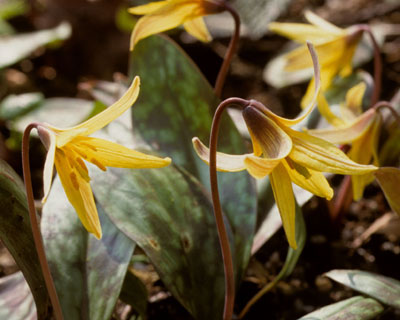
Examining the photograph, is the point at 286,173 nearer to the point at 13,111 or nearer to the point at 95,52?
the point at 13,111

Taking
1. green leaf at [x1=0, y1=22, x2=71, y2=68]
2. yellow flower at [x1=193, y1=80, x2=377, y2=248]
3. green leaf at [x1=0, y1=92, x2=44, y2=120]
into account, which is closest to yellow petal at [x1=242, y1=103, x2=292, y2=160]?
yellow flower at [x1=193, y1=80, x2=377, y2=248]

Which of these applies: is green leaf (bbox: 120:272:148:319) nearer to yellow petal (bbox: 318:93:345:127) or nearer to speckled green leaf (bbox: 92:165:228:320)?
speckled green leaf (bbox: 92:165:228:320)

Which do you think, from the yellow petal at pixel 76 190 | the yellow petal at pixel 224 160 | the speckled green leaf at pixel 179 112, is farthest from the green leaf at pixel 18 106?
the yellow petal at pixel 224 160

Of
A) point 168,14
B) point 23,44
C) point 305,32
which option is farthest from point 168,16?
point 23,44

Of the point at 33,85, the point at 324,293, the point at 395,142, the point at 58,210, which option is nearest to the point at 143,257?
the point at 58,210

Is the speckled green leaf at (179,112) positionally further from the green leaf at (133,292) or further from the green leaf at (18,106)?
the green leaf at (18,106)

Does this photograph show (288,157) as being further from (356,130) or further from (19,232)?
(19,232)

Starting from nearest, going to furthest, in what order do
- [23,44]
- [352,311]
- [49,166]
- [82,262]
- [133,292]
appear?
[49,166], [352,311], [82,262], [133,292], [23,44]
